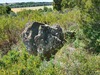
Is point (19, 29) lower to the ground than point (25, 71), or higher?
lower

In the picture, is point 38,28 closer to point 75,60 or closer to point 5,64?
point 5,64

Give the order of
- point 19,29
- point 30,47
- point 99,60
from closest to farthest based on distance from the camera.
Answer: point 99,60 → point 30,47 → point 19,29

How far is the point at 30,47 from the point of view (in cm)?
876

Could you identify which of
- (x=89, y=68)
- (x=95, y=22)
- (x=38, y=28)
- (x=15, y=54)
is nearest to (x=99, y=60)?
(x=89, y=68)

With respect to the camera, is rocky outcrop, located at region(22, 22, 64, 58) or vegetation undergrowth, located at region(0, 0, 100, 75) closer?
vegetation undergrowth, located at region(0, 0, 100, 75)

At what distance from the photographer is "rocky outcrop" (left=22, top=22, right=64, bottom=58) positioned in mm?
8445

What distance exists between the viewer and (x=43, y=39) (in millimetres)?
8547

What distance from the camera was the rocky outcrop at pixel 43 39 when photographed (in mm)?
8445

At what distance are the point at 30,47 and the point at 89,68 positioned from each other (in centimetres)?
342

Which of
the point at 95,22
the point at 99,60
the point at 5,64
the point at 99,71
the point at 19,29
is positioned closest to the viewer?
the point at 99,71

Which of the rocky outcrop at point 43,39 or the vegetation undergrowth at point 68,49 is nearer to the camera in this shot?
the vegetation undergrowth at point 68,49

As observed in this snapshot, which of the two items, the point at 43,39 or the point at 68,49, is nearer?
the point at 68,49

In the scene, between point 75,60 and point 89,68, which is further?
point 75,60

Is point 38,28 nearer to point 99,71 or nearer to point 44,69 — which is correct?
point 44,69
